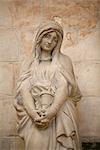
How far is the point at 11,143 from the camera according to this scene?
645 cm

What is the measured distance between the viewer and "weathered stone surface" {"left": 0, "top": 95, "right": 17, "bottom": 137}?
6500 mm

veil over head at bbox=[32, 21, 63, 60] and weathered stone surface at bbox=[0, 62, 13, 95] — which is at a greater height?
veil over head at bbox=[32, 21, 63, 60]

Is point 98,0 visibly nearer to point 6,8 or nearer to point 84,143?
point 6,8

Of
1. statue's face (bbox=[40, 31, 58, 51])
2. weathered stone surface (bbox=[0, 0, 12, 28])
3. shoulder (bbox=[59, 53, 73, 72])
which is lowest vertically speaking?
shoulder (bbox=[59, 53, 73, 72])

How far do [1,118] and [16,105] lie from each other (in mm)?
800

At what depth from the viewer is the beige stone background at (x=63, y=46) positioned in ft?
21.2

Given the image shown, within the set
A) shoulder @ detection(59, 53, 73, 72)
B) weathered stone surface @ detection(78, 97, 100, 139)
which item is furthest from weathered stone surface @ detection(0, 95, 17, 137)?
shoulder @ detection(59, 53, 73, 72)

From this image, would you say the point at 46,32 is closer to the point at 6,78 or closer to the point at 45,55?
the point at 45,55

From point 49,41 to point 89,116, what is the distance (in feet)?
3.51

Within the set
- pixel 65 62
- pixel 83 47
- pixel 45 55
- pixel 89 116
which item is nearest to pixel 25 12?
pixel 83 47

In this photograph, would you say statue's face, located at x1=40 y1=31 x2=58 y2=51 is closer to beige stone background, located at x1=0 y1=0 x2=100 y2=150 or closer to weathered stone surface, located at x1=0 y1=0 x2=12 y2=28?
beige stone background, located at x1=0 y1=0 x2=100 y2=150

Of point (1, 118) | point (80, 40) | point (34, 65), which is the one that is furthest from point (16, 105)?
point (80, 40)

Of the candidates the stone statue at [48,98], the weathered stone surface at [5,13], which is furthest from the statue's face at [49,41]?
the weathered stone surface at [5,13]

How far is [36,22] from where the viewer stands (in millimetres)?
6648
